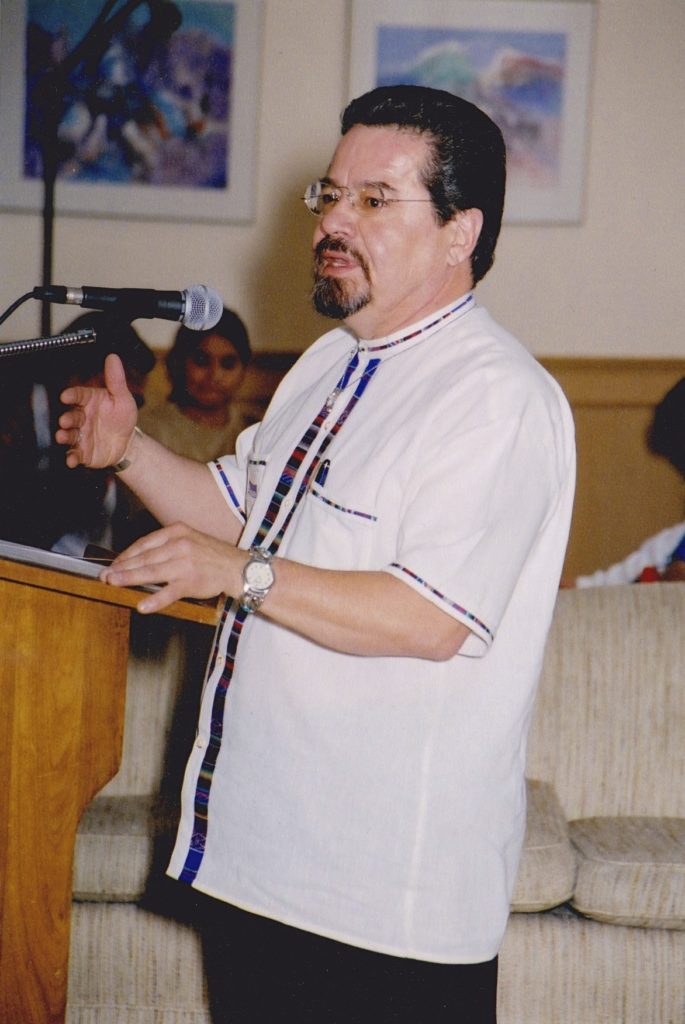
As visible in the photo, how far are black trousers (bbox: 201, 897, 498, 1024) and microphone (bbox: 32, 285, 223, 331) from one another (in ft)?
2.39

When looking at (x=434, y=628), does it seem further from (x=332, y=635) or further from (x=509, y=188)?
(x=509, y=188)

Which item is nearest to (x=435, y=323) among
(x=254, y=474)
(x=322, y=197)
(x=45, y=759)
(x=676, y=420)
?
(x=322, y=197)

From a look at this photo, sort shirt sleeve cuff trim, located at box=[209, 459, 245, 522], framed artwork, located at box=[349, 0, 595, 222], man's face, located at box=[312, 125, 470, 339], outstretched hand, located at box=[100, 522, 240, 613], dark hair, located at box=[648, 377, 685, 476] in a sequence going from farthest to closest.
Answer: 1. framed artwork, located at box=[349, 0, 595, 222]
2. dark hair, located at box=[648, 377, 685, 476]
3. shirt sleeve cuff trim, located at box=[209, 459, 245, 522]
4. man's face, located at box=[312, 125, 470, 339]
5. outstretched hand, located at box=[100, 522, 240, 613]

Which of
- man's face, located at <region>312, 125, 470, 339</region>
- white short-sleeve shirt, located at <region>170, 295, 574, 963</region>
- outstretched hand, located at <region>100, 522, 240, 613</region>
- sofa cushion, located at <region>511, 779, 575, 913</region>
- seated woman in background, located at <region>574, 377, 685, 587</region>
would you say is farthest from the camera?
seated woman in background, located at <region>574, 377, 685, 587</region>

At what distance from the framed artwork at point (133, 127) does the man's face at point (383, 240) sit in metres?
3.03

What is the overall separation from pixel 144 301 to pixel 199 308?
7 cm

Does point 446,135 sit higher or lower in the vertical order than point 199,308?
higher

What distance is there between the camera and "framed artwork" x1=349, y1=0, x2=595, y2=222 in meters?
4.45

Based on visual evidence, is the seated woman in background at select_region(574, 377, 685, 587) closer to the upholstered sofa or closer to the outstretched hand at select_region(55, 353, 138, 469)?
the upholstered sofa

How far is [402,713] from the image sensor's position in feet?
4.78

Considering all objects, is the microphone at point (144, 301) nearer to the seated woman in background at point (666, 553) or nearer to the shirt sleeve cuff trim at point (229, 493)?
the shirt sleeve cuff trim at point (229, 493)

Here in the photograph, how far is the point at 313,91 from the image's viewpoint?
4461mm

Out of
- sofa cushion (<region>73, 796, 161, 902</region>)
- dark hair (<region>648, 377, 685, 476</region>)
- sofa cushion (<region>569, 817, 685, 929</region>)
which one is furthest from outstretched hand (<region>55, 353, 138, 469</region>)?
dark hair (<region>648, 377, 685, 476</region>)

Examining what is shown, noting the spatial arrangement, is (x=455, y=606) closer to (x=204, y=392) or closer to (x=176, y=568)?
(x=176, y=568)
